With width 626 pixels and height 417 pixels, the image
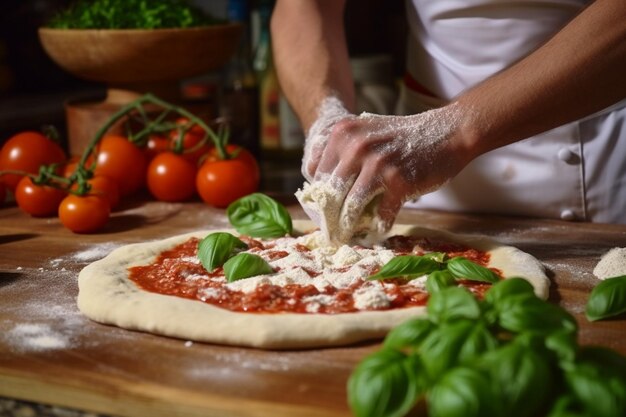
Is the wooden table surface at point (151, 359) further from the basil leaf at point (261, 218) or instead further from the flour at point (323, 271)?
the basil leaf at point (261, 218)

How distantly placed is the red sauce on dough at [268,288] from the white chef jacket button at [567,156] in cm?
45

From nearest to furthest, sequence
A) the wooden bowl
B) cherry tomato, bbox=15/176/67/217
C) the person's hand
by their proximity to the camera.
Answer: the person's hand
cherry tomato, bbox=15/176/67/217
the wooden bowl

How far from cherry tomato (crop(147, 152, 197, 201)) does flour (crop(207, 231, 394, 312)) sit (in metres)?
0.58

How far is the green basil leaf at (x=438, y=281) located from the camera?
1318 mm

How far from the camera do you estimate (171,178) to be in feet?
7.05

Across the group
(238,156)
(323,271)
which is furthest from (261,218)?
(238,156)

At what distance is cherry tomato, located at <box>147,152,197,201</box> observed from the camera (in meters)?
2.15

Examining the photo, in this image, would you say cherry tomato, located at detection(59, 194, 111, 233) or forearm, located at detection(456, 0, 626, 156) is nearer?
forearm, located at detection(456, 0, 626, 156)

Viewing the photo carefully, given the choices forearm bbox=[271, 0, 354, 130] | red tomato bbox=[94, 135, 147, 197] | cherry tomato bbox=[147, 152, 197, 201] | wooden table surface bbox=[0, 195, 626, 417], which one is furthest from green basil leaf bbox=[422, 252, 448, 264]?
red tomato bbox=[94, 135, 147, 197]

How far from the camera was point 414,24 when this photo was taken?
7.09ft

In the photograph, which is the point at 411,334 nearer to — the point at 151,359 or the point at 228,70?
the point at 151,359

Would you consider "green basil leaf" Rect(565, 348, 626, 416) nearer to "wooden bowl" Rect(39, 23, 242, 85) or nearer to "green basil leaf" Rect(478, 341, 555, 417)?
"green basil leaf" Rect(478, 341, 555, 417)

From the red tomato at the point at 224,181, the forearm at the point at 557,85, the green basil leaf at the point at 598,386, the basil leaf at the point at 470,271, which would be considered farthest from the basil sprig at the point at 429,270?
the red tomato at the point at 224,181

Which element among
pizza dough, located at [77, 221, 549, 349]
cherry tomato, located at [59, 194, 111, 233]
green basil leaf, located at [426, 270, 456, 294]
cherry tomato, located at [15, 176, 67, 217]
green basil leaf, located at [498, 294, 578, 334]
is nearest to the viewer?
green basil leaf, located at [498, 294, 578, 334]
